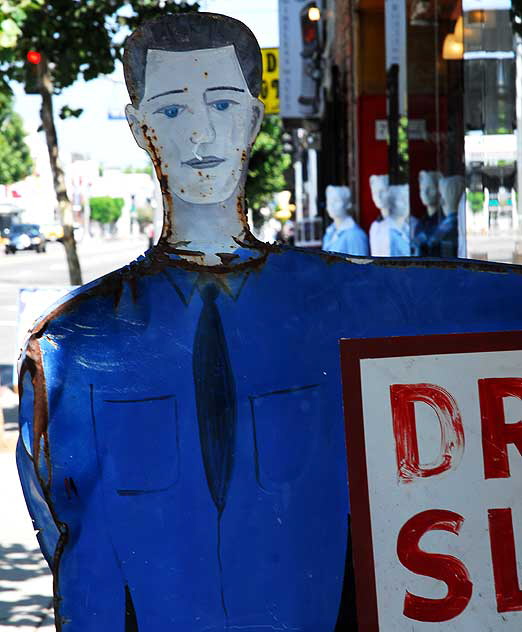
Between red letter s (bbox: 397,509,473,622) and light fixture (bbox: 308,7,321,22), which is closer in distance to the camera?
red letter s (bbox: 397,509,473,622)

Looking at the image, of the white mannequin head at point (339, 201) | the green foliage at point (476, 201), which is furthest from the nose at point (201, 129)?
the white mannequin head at point (339, 201)

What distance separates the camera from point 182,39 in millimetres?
2535

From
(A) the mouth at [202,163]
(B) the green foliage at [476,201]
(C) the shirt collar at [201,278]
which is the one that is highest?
(A) the mouth at [202,163]

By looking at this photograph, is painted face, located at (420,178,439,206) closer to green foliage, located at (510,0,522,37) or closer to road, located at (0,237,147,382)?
green foliage, located at (510,0,522,37)

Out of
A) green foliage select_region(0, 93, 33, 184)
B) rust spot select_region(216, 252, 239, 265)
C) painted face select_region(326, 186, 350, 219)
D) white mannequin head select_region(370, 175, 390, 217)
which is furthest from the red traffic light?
green foliage select_region(0, 93, 33, 184)

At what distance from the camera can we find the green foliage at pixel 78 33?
35.7ft

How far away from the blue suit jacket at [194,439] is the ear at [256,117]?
1.11 ft

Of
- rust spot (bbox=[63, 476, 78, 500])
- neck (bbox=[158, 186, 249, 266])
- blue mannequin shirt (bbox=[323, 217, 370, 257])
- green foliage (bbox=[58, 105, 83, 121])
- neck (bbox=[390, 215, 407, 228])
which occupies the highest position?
green foliage (bbox=[58, 105, 83, 121])

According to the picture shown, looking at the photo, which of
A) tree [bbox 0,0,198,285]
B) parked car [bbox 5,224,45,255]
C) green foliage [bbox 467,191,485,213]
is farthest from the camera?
parked car [bbox 5,224,45,255]

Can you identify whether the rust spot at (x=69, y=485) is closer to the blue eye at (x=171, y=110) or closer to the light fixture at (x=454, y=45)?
the blue eye at (x=171, y=110)

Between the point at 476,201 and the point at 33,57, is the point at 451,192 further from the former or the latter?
the point at 33,57

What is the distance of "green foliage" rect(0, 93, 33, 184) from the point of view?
9005cm

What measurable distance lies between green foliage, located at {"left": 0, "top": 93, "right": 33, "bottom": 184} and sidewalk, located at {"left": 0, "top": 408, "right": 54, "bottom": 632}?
8232 cm

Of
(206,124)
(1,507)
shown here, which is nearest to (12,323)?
(1,507)
